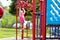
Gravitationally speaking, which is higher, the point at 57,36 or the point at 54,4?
the point at 54,4

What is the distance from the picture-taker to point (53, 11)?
3.90 m

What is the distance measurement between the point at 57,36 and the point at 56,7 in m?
1.01

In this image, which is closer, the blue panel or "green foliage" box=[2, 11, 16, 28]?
the blue panel

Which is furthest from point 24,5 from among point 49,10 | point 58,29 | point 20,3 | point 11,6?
point 11,6

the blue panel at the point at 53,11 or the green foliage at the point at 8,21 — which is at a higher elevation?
the blue panel at the point at 53,11

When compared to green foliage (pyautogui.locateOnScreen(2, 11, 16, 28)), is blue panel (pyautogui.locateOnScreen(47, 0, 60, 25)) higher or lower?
higher

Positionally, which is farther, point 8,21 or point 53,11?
point 8,21

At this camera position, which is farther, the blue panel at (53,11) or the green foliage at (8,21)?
the green foliage at (8,21)

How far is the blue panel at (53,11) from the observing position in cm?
387

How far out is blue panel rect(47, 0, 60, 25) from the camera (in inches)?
152

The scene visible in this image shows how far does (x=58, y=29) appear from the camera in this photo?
4750 mm

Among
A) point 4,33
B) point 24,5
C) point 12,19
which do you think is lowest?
point 4,33

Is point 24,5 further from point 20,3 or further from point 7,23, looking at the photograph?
point 7,23

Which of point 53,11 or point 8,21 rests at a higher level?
point 53,11
